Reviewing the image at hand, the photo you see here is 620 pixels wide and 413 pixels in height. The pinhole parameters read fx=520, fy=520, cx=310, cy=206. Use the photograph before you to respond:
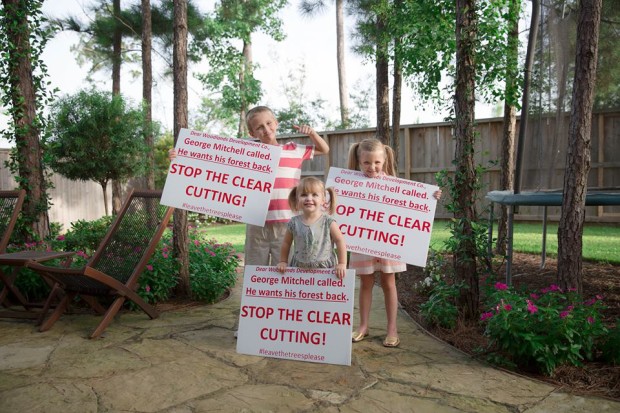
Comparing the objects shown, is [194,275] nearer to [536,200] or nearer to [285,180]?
[285,180]

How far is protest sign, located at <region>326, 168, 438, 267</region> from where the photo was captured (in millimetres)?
3490

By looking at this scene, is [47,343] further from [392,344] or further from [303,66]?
[303,66]

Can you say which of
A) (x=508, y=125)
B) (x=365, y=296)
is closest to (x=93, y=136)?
(x=508, y=125)

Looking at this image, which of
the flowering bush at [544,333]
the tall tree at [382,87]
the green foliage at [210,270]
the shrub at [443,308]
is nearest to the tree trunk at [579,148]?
the flowering bush at [544,333]

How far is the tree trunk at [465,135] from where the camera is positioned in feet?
12.4

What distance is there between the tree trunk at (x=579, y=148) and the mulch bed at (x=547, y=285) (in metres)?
0.68

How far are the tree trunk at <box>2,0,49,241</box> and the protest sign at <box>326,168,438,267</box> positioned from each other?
3.49 m

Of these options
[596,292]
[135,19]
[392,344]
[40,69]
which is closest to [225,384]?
[392,344]

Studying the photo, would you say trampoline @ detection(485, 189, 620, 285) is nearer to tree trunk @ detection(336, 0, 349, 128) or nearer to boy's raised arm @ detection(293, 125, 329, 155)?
boy's raised arm @ detection(293, 125, 329, 155)

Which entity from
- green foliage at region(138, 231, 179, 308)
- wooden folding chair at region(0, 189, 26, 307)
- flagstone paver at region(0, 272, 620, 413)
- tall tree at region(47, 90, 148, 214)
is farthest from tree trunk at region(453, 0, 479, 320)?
tall tree at region(47, 90, 148, 214)

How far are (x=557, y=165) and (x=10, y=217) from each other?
517cm

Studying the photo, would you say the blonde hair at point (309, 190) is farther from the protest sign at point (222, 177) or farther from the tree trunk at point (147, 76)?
the tree trunk at point (147, 76)

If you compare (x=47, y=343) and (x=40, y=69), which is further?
(x=40, y=69)

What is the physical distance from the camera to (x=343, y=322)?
319cm
